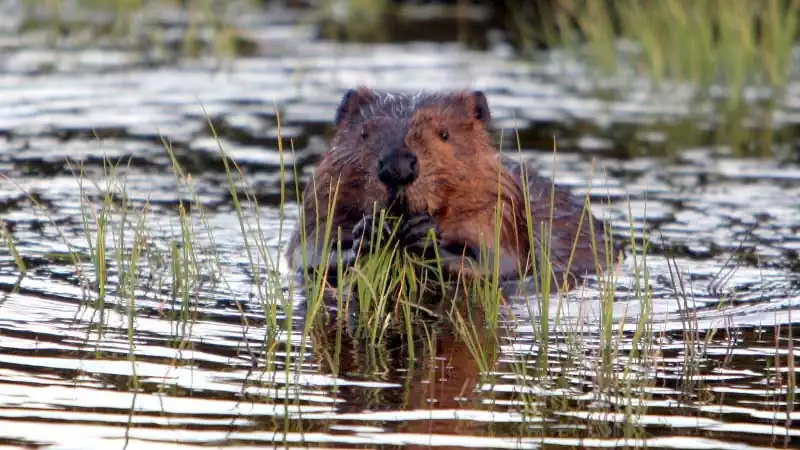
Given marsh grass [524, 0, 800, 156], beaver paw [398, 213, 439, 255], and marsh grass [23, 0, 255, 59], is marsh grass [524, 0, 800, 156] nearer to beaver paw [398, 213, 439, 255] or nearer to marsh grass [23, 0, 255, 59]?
marsh grass [23, 0, 255, 59]

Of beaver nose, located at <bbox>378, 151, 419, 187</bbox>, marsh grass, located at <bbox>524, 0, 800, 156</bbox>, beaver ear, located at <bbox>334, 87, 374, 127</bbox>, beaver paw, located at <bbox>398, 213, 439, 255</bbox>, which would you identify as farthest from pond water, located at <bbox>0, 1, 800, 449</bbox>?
beaver ear, located at <bbox>334, 87, 374, 127</bbox>

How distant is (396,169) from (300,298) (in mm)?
778

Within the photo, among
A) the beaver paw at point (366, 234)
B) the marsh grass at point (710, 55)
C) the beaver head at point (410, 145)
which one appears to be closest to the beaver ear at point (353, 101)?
the beaver head at point (410, 145)

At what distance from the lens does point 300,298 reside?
20.1ft

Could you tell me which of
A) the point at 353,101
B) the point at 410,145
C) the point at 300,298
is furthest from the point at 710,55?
the point at 300,298

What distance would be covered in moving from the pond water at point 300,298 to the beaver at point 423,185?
324mm

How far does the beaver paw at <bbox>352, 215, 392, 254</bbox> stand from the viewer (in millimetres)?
5703

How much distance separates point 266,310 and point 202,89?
6.19m

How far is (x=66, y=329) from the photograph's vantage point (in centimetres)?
516

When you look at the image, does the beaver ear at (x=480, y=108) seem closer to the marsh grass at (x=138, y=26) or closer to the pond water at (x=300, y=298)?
the pond water at (x=300, y=298)

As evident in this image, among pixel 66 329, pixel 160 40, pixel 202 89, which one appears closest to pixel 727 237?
pixel 66 329

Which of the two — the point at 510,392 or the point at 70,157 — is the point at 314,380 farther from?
the point at 70,157

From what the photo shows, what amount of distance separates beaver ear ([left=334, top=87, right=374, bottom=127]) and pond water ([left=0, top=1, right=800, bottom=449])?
77 centimetres

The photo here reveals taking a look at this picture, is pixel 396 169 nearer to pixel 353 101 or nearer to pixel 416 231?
pixel 416 231
